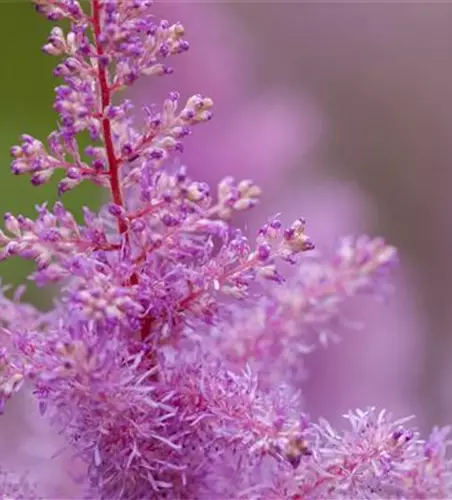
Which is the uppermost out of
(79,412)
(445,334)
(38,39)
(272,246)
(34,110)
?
(38,39)

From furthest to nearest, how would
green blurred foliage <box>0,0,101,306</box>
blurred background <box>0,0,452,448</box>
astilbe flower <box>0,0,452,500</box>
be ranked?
1. green blurred foliage <box>0,0,101,306</box>
2. blurred background <box>0,0,452,448</box>
3. astilbe flower <box>0,0,452,500</box>

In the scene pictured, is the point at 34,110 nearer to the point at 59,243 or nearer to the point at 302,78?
the point at 302,78

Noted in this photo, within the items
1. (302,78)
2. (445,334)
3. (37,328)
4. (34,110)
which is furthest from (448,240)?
(37,328)

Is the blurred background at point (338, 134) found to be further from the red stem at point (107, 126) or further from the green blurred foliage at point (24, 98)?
the red stem at point (107, 126)

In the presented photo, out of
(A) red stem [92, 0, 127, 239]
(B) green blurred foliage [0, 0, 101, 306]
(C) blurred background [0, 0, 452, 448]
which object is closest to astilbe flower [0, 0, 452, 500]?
(A) red stem [92, 0, 127, 239]

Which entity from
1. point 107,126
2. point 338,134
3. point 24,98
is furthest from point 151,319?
point 24,98

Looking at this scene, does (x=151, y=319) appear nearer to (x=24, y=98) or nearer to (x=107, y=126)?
(x=107, y=126)

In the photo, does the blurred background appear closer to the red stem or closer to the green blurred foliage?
the green blurred foliage
